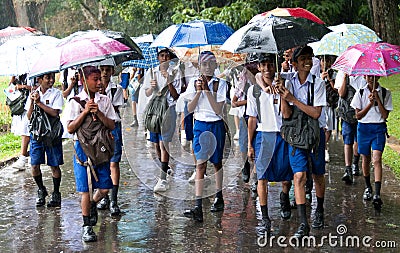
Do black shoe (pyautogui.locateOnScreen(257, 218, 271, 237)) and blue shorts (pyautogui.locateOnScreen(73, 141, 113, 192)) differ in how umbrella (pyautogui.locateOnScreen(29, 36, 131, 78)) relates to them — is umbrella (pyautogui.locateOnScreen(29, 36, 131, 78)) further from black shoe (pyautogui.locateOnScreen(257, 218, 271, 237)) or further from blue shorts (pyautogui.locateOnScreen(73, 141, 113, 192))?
black shoe (pyautogui.locateOnScreen(257, 218, 271, 237))

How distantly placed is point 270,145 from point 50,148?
284 centimetres

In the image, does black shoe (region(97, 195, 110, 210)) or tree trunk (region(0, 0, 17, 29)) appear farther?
tree trunk (region(0, 0, 17, 29))

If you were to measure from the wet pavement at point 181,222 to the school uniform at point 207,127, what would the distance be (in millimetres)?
723

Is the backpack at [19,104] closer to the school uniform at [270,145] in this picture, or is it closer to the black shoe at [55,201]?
the black shoe at [55,201]

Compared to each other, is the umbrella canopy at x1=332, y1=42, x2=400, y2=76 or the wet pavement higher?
the umbrella canopy at x1=332, y1=42, x2=400, y2=76

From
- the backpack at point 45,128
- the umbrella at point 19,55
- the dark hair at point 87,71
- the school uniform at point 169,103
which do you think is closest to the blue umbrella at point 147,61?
the school uniform at point 169,103

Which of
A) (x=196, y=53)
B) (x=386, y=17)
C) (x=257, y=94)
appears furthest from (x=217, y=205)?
(x=386, y=17)

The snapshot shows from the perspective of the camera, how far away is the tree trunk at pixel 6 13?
3859 centimetres

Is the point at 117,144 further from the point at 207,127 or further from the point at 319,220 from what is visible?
the point at 319,220

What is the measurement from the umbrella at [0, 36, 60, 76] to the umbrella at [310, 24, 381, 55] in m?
3.51

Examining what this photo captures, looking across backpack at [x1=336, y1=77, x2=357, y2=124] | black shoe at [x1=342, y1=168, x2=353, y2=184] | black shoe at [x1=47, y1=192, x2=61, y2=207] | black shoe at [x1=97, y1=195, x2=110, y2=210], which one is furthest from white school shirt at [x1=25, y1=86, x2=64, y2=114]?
black shoe at [x1=342, y1=168, x2=353, y2=184]

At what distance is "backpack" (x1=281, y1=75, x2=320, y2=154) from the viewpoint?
22.1ft

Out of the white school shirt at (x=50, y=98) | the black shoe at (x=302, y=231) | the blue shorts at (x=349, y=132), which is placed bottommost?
the black shoe at (x=302, y=231)

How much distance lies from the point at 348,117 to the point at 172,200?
2685 mm
